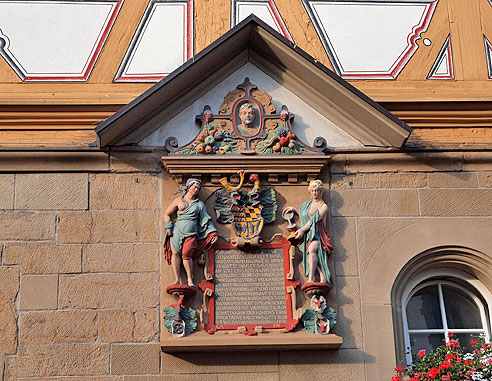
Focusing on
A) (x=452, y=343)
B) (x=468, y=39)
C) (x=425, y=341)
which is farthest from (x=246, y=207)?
(x=468, y=39)

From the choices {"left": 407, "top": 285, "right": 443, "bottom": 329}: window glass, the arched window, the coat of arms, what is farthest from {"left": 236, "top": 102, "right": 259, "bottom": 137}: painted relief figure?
{"left": 407, "top": 285, "right": 443, "bottom": 329}: window glass

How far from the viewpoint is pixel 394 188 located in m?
8.38

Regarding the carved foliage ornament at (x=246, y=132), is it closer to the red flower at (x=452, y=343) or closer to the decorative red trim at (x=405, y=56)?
the decorative red trim at (x=405, y=56)

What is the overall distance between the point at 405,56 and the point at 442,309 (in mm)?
2296

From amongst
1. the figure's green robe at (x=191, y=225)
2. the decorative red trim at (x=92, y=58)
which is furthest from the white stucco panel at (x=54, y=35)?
the figure's green robe at (x=191, y=225)

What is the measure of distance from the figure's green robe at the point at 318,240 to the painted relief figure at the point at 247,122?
86cm

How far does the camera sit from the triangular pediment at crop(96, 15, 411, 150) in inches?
324

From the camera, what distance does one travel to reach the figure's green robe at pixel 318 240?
26.1 feet

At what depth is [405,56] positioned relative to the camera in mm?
8898

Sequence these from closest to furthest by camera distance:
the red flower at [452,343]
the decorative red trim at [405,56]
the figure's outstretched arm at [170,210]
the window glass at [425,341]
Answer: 1. the red flower at [452,343]
2. the figure's outstretched arm at [170,210]
3. the window glass at [425,341]
4. the decorative red trim at [405,56]

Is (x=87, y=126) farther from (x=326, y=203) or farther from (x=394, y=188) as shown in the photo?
(x=394, y=188)

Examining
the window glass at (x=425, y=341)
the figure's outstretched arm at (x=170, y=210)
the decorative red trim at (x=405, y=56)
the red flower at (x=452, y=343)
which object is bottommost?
the red flower at (x=452, y=343)

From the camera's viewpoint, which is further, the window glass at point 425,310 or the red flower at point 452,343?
the window glass at point 425,310

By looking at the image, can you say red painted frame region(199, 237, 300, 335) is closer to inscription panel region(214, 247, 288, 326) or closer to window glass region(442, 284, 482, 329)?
inscription panel region(214, 247, 288, 326)
